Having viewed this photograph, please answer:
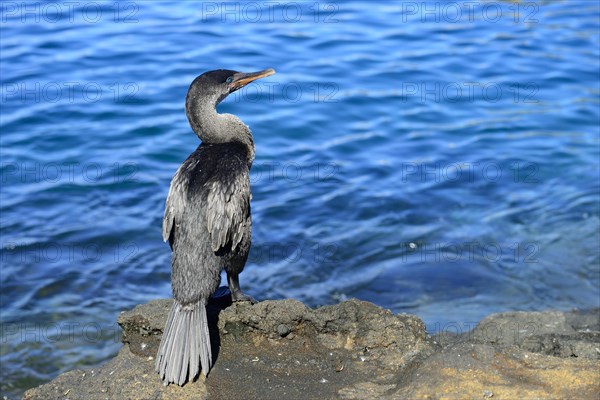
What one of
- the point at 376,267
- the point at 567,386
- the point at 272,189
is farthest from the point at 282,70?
the point at 567,386

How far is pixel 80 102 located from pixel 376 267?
535 centimetres

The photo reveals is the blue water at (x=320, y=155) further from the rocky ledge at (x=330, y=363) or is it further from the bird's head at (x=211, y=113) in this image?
the bird's head at (x=211, y=113)

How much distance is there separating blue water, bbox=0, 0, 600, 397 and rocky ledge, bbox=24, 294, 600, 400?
2.51 m

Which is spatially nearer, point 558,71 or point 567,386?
point 567,386

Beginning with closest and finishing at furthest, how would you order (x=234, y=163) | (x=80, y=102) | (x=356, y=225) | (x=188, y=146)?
(x=234, y=163) → (x=356, y=225) → (x=188, y=146) → (x=80, y=102)

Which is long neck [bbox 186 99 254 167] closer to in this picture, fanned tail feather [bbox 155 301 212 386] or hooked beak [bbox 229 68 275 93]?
hooked beak [bbox 229 68 275 93]

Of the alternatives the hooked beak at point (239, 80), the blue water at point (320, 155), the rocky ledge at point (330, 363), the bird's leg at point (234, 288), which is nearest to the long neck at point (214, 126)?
the hooked beak at point (239, 80)

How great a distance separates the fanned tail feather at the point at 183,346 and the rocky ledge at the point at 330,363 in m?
0.09

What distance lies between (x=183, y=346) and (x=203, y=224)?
2.87ft

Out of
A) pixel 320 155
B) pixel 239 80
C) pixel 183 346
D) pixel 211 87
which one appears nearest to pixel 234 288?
pixel 183 346

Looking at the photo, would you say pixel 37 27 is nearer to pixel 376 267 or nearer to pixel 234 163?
pixel 376 267

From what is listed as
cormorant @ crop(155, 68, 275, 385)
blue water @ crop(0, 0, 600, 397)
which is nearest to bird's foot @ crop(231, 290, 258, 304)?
cormorant @ crop(155, 68, 275, 385)

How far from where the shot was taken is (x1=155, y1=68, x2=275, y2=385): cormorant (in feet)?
16.6

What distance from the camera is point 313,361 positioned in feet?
17.1
